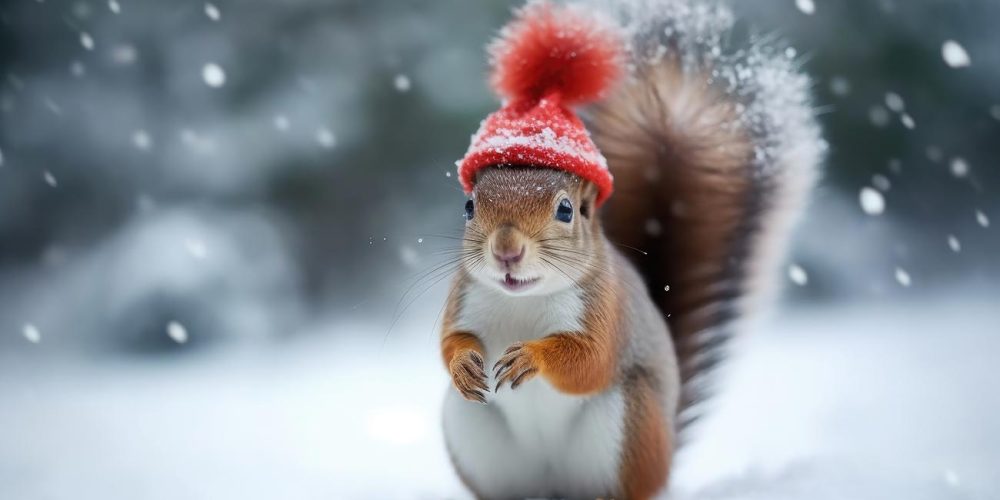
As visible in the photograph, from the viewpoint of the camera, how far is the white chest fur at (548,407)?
3.09 feet

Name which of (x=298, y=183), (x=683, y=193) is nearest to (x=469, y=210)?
(x=683, y=193)

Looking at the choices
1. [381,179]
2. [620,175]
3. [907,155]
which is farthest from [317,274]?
[907,155]

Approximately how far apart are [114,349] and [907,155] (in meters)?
2.36

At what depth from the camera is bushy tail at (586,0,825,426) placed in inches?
48.4

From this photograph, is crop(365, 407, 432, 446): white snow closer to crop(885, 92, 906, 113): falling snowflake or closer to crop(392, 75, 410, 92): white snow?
crop(392, 75, 410, 92): white snow

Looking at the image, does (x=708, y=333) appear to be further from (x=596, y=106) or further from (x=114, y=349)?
(x=114, y=349)

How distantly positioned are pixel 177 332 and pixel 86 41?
81 cm

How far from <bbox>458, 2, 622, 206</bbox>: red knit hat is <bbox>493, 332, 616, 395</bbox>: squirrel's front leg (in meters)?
0.19

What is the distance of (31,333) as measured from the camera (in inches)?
90.4

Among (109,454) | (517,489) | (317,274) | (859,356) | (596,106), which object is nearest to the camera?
(517,489)

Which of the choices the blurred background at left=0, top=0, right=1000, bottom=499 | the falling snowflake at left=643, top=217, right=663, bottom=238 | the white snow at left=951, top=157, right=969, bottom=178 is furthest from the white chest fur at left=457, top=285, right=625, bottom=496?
the white snow at left=951, top=157, right=969, bottom=178

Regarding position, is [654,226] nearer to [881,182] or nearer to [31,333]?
[881,182]

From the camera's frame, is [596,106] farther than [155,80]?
No

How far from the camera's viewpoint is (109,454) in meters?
1.51
